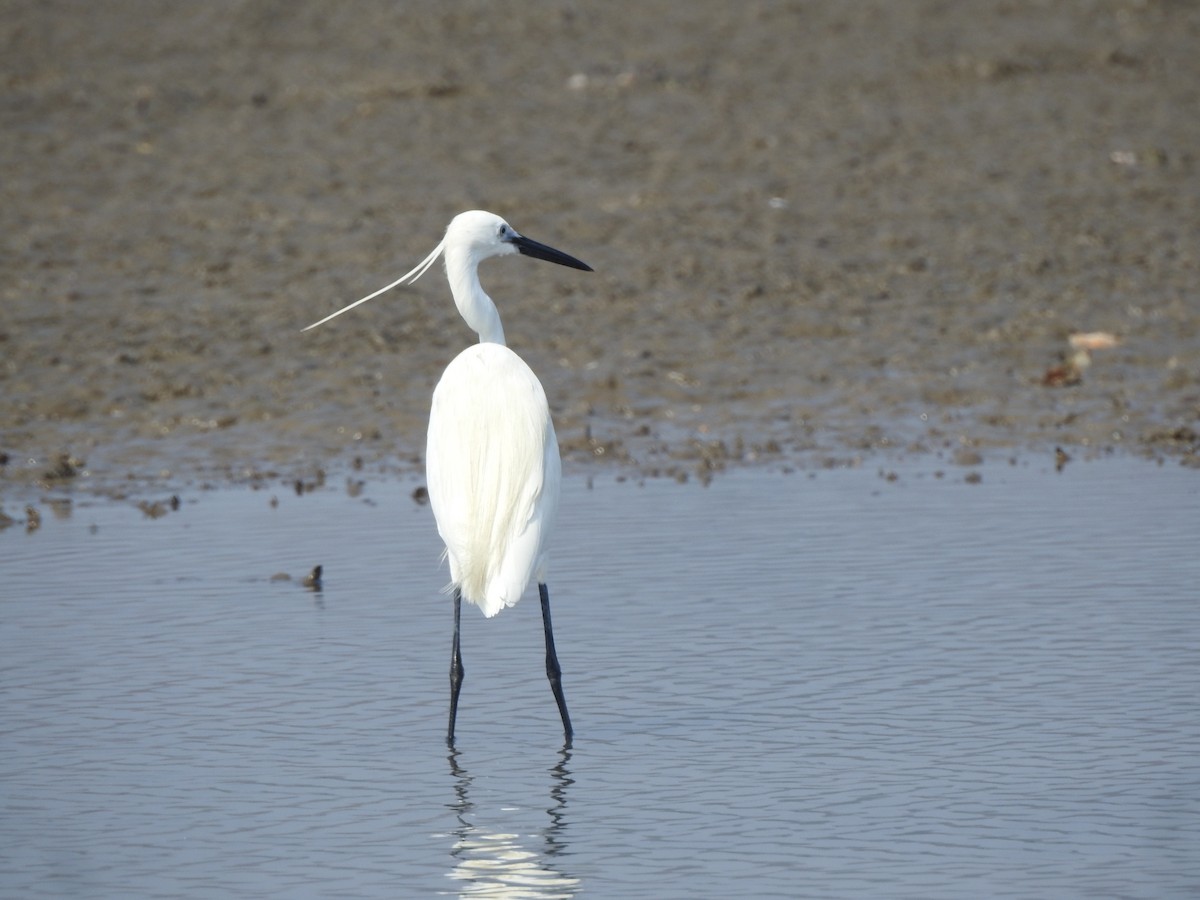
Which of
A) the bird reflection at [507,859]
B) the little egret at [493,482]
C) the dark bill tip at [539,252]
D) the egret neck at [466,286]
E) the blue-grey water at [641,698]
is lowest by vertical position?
the bird reflection at [507,859]

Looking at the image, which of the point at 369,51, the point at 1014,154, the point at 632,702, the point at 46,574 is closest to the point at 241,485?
the point at 46,574

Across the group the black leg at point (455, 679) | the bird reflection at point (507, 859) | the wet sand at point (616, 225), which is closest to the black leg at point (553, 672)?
the black leg at point (455, 679)

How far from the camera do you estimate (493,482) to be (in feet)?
19.3

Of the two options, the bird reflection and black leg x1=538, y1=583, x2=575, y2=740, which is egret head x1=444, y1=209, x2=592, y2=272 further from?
the bird reflection

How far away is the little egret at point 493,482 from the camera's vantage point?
5.77 m

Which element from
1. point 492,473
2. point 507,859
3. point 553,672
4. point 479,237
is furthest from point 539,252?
point 507,859

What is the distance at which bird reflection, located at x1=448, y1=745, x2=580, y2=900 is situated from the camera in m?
4.53

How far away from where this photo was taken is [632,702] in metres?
6.17

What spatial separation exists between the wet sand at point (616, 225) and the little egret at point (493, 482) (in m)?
3.52

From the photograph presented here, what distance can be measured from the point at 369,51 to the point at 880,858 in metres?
14.4

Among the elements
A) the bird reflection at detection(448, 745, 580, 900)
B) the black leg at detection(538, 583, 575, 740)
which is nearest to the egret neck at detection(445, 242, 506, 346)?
the black leg at detection(538, 583, 575, 740)

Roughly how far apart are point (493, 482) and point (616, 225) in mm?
7434

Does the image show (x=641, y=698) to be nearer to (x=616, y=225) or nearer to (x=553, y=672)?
(x=553, y=672)

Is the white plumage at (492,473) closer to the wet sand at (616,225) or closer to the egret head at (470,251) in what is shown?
the egret head at (470,251)
